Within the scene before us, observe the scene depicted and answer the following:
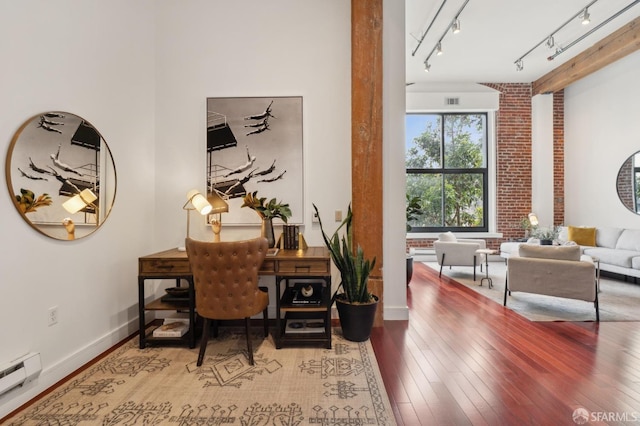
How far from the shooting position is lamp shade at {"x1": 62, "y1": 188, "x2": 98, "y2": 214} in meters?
2.28

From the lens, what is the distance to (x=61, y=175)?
7.34ft

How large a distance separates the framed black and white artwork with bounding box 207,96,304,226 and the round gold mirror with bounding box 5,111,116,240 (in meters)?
0.99

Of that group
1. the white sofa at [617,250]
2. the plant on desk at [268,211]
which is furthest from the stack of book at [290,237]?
the white sofa at [617,250]

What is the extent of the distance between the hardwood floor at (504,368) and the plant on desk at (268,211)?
1385 mm

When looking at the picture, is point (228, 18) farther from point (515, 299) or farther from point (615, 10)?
point (615, 10)

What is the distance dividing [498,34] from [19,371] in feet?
22.6

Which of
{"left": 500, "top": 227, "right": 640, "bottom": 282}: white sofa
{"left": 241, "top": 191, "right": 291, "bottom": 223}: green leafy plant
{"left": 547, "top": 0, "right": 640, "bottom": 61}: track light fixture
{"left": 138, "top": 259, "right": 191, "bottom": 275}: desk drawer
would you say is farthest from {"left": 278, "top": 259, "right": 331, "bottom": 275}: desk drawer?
{"left": 547, "top": 0, "right": 640, "bottom": 61}: track light fixture

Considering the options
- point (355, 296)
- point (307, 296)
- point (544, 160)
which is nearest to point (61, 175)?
point (307, 296)

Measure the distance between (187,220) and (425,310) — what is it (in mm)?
2831

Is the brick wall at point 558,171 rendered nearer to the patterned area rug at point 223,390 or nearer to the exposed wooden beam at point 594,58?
the exposed wooden beam at point 594,58

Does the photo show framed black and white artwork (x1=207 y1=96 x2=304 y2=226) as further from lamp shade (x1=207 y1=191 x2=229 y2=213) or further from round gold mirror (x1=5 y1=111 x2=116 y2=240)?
round gold mirror (x1=5 y1=111 x2=116 y2=240)

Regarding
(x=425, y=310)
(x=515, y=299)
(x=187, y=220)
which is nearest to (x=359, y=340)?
(x=425, y=310)

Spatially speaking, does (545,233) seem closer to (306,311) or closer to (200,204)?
(306,311)

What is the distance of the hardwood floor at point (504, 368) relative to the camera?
1844mm
